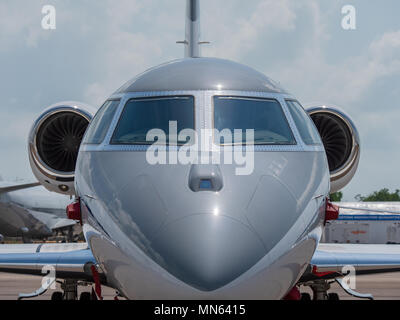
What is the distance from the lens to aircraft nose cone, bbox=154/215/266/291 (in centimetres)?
467

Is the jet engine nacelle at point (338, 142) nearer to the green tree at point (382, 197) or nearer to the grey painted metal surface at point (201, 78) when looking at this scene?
the grey painted metal surface at point (201, 78)

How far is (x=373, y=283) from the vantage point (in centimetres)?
2114

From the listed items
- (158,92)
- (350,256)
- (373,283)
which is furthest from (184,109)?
(373,283)

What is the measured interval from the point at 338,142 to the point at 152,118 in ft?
15.7

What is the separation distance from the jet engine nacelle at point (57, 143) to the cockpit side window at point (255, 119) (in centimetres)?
434

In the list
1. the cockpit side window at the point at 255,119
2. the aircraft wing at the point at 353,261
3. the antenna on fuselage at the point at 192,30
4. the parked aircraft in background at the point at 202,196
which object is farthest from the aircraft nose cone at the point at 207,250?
the antenna on fuselage at the point at 192,30

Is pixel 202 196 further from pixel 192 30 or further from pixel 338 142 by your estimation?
pixel 192 30

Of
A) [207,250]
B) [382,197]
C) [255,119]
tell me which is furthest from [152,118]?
[382,197]

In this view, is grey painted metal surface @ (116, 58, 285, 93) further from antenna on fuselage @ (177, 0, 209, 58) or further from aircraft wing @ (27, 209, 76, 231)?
aircraft wing @ (27, 209, 76, 231)

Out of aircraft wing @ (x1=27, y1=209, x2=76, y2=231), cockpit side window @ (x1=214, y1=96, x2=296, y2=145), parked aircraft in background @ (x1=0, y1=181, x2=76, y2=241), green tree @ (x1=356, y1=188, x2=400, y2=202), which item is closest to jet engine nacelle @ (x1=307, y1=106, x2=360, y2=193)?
cockpit side window @ (x1=214, y1=96, x2=296, y2=145)

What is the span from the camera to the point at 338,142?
33.9 feet
